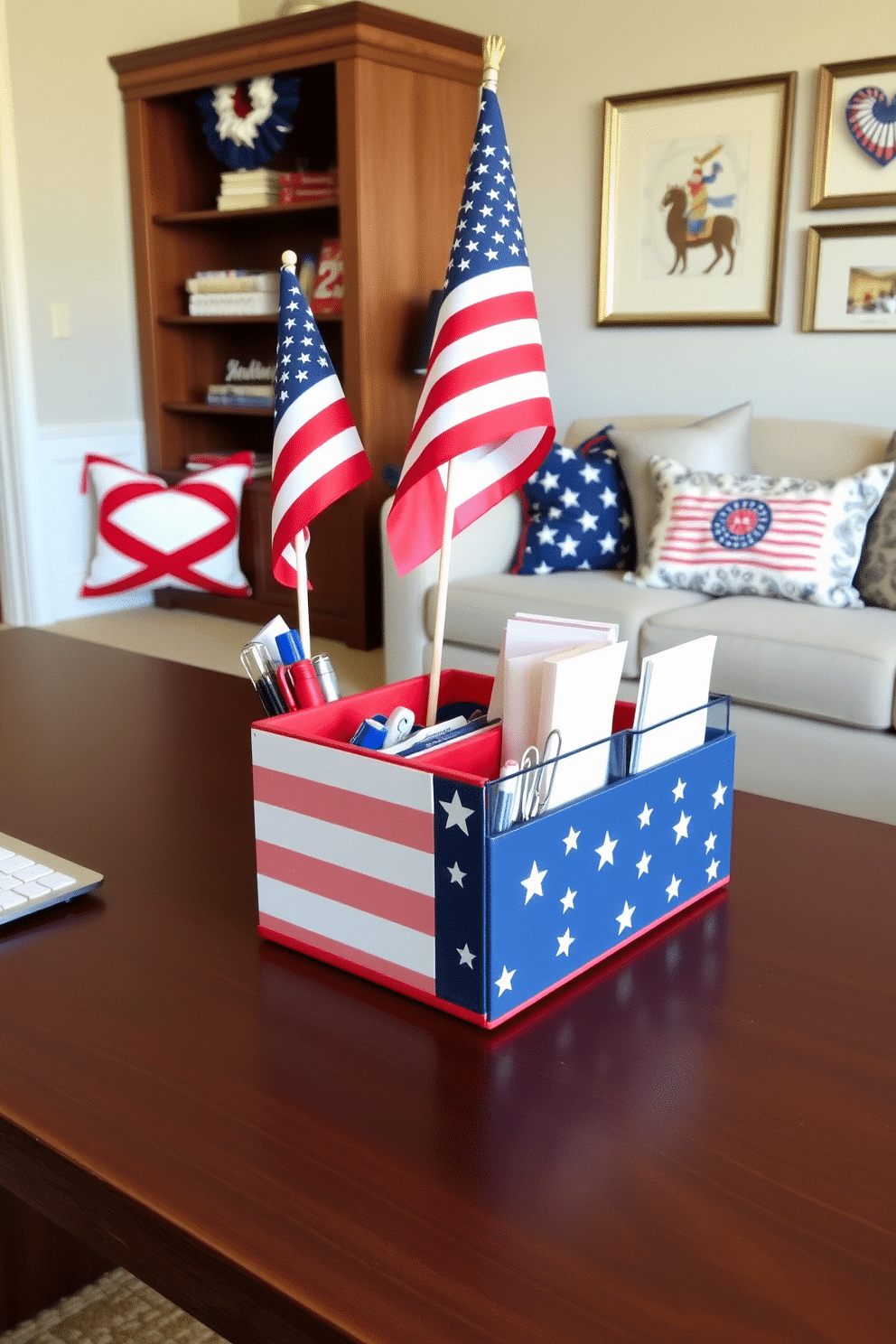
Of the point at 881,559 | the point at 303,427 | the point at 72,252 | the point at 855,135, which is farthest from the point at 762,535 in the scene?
the point at 72,252

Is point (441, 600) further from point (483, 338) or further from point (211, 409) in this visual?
point (211, 409)

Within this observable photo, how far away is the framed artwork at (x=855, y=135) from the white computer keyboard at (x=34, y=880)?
3.05m

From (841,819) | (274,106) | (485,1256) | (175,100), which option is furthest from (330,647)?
(485,1256)

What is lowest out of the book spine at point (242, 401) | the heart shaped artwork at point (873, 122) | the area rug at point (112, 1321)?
the area rug at point (112, 1321)

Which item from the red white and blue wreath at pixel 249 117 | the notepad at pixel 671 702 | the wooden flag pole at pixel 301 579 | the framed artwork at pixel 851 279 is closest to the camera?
the notepad at pixel 671 702

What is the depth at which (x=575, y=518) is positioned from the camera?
129 inches

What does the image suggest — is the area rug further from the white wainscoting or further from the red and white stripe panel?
the white wainscoting

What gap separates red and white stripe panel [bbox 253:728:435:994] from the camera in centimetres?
81

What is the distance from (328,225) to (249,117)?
21.3 inches

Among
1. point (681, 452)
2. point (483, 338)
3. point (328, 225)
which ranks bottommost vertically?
point (681, 452)

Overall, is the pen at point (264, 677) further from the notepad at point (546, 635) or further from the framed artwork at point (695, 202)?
the framed artwork at point (695, 202)

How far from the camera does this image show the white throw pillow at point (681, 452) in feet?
10.6

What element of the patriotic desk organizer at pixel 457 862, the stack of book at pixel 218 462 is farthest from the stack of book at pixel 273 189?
the patriotic desk organizer at pixel 457 862

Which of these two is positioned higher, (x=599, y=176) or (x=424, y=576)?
(x=599, y=176)
